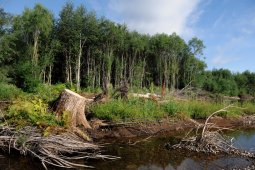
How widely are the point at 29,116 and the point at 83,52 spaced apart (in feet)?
134

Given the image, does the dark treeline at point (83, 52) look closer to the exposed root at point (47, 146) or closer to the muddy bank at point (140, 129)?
the muddy bank at point (140, 129)

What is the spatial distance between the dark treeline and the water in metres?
17.9

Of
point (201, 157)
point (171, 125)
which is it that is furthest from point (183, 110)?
point (201, 157)

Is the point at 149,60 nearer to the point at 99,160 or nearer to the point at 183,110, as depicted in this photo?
the point at 183,110

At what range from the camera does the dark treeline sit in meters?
35.8

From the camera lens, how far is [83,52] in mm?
50688

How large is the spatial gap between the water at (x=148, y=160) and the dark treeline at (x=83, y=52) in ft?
58.8

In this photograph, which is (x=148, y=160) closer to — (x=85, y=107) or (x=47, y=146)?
(x=47, y=146)

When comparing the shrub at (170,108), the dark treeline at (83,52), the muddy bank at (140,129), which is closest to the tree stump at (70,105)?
the muddy bank at (140,129)

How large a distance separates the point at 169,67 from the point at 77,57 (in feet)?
82.4

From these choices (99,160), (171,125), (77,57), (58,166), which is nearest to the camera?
(58,166)

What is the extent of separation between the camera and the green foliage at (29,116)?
10.4m

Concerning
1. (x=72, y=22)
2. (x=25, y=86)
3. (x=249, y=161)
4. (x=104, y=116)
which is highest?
(x=72, y=22)

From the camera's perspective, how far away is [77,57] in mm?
46188
